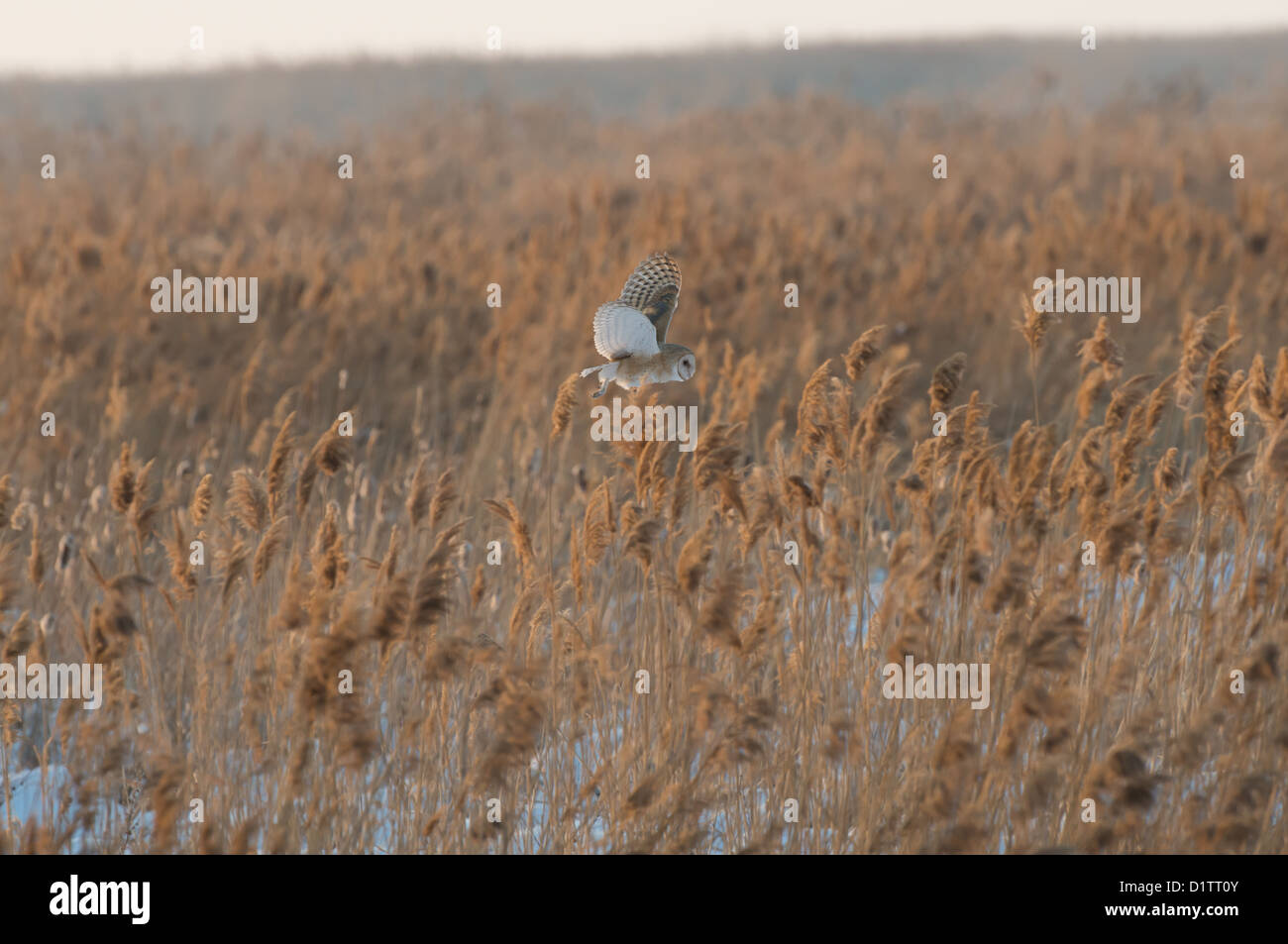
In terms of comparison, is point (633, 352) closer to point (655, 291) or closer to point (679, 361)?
point (679, 361)

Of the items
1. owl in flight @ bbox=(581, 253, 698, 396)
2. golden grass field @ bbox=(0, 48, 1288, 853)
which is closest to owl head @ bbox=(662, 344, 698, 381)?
owl in flight @ bbox=(581, 253, 698, 396)

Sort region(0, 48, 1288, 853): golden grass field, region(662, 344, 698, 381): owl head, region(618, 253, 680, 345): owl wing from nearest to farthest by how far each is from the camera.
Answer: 1. region(0, 48, 1288, 853): golden grass field
2. region(662, 344, 698, 381): owl head
3. region(618, 253, 680, 345): owl wing

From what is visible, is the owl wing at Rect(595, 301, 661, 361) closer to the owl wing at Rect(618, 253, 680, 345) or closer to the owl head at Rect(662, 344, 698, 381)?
the owl head at Rect(662, 344, 698, 381)

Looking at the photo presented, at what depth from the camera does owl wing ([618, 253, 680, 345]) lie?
115 inches

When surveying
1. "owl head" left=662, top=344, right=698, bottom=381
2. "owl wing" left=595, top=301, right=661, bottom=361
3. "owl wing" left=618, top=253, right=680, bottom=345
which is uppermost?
"owl wing" left=618, top=253, right=680, bottom=345

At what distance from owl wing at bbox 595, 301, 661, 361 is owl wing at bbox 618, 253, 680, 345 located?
15cm

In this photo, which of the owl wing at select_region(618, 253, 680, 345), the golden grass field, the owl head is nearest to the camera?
the golden grass field

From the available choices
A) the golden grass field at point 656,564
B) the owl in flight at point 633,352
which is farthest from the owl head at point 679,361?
the golden grass field at point 656,564

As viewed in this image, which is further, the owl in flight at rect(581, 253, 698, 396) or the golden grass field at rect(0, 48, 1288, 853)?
the owl in flight at rect(581, 253, 698, 396)

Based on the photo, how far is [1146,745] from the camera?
2.11m

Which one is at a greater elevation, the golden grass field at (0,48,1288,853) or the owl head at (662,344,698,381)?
the owl head at (662,344,698,381)

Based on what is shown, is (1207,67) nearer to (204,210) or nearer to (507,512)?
(204,210)
